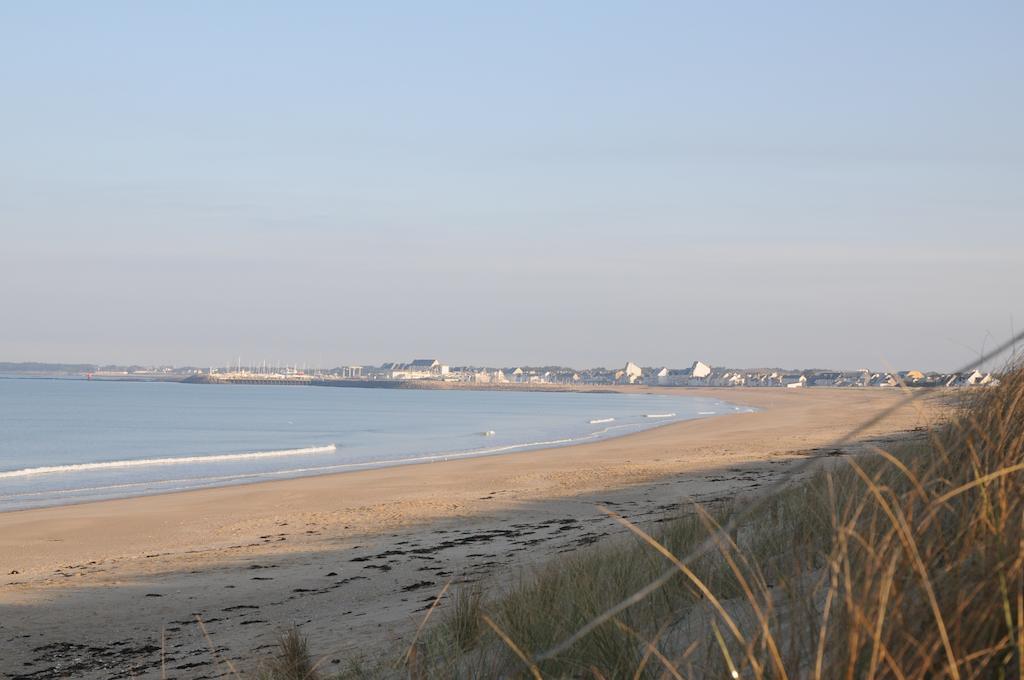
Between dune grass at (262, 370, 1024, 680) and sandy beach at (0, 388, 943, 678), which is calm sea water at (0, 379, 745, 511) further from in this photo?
dune grass at (262, 370, 1024, 680)

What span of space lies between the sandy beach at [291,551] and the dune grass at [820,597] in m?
0.34

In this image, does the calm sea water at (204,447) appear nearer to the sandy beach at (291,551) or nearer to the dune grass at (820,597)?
the sandy beach at (291,551)

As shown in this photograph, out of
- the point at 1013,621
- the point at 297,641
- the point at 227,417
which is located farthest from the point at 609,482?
the point at 227,417

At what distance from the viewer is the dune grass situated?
2.42 meters

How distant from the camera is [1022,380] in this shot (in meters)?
3.96

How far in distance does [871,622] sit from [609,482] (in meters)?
20.2

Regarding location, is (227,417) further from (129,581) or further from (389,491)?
(129,581)

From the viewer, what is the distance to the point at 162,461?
3588 centimetres

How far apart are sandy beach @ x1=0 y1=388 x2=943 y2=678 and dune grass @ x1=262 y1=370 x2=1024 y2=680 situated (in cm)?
34

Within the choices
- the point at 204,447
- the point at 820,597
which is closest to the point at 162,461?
the point at 204,447

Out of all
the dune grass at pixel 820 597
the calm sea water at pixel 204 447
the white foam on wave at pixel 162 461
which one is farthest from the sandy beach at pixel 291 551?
the white foam on wave at pixel 162 461

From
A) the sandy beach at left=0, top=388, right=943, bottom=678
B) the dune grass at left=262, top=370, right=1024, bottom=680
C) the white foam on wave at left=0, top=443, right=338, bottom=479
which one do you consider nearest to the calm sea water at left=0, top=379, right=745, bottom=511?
the white foam on wave at left=0, top=443, right=338, bottom=479

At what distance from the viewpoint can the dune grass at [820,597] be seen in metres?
2.42

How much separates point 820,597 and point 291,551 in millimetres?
11858
